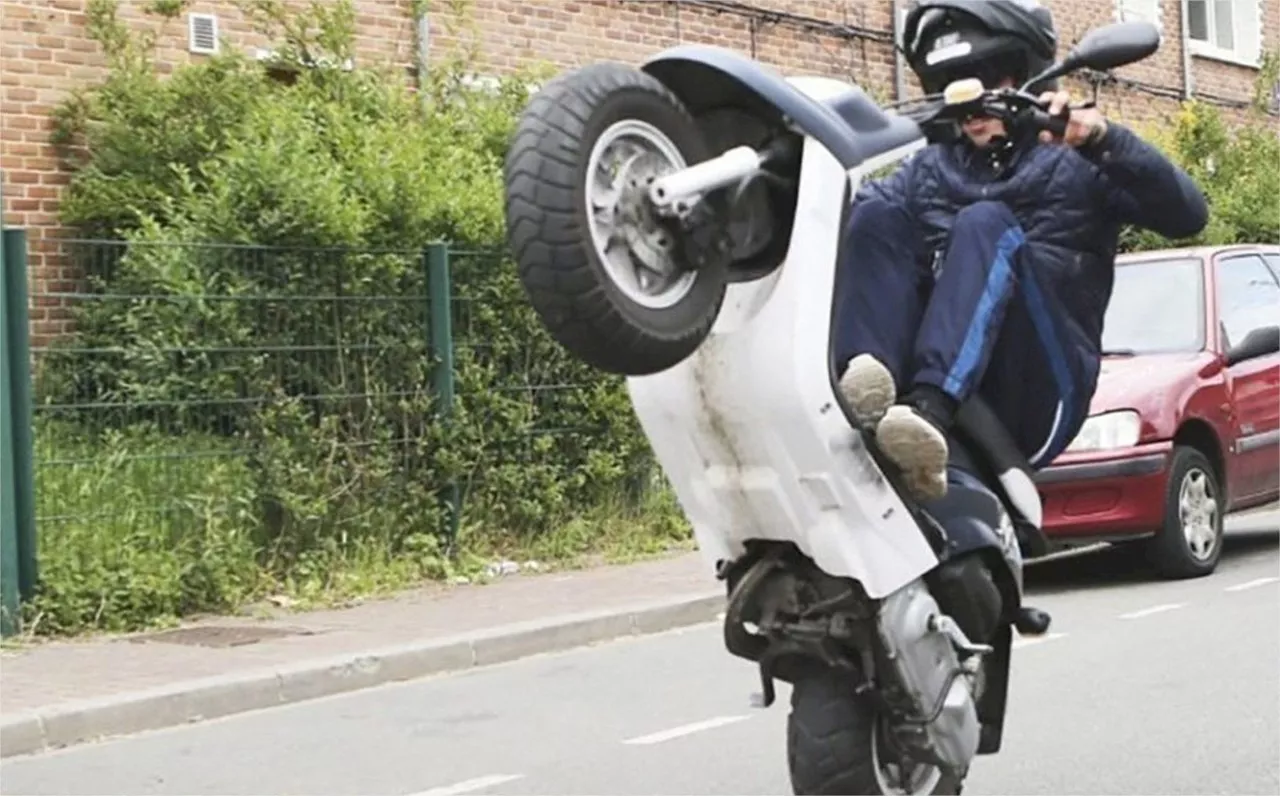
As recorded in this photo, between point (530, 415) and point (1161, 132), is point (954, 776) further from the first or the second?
point (1161, 132)

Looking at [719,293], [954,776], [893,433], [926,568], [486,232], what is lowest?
[954,776]

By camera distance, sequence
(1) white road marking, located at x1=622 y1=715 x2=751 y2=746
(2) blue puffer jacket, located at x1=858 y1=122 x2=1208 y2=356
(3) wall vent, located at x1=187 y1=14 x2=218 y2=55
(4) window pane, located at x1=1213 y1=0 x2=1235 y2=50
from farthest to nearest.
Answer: (4) window pane, located at x1=1213 y1=0 x2=1235 y2=50
(3) wall vent, located at x1=187 y1=14 x2=218 y2=55
(1) white road marking, located at x1=622 y1=715 x2=751 y2=746
(2) blue puffer jacket, located at x1=858 y1=122 x2=1208 y2=356

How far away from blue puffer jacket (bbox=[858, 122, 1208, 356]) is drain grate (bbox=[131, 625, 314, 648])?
6122 millimetres

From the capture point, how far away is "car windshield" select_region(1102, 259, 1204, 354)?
11562mm

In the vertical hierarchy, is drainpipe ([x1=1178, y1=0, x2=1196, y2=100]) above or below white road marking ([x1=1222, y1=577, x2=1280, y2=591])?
above

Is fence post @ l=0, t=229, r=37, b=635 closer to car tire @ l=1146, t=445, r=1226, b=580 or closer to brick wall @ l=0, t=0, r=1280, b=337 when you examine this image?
brick wall @ l=0, t=0, r=1280, b=337

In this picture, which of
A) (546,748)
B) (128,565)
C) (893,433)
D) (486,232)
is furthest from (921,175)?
(486,232)

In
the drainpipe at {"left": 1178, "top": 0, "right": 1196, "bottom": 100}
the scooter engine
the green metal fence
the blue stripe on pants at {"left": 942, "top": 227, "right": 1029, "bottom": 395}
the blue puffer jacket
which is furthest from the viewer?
the drainpipe at {"left": 1178, "top": 0, "right": 1196, "bottom": 100}

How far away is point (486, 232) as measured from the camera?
1242 centimetres

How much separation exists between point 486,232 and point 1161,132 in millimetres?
12001

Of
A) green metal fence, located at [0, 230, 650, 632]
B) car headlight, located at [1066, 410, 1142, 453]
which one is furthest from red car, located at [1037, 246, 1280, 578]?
green metal fence, located at [0, 230, 650, 632]

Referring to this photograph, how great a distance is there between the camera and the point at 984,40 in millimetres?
4332

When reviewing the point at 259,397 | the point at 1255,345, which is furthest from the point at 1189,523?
the point at 259,397

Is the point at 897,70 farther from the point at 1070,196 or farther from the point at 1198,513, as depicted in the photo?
the point at 1070,196
